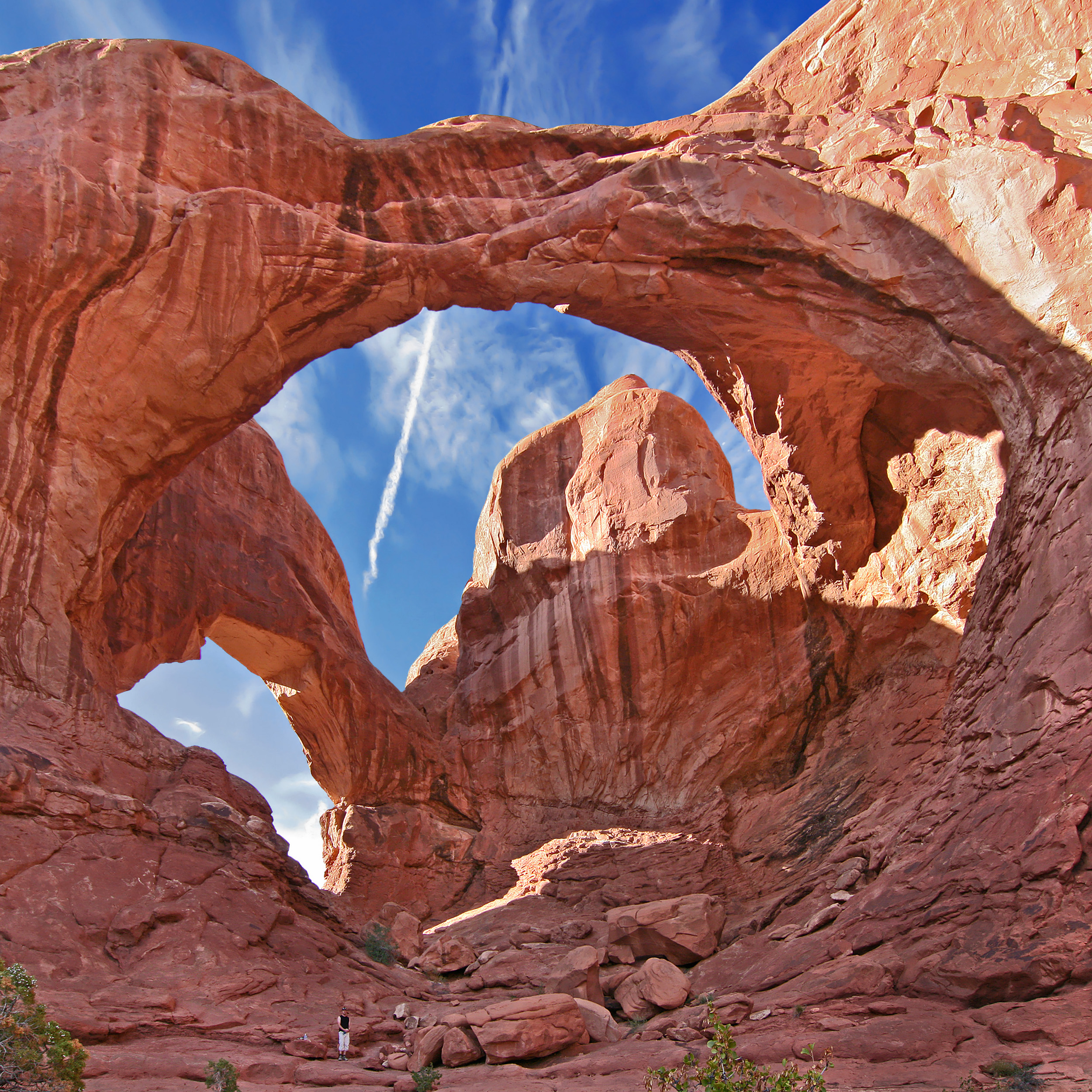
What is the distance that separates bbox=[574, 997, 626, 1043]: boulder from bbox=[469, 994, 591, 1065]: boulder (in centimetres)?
13

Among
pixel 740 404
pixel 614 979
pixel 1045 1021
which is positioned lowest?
pixel 1045 1021

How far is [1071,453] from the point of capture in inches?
483

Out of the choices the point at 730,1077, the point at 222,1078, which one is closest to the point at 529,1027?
the point at 222,1078

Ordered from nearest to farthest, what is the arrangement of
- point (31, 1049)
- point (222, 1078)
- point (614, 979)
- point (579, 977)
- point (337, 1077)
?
point (31, 1049) → point (222, 1078) → point (337, 1077) → point (579, 977) → point (614, 979)

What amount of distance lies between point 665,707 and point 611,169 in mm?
12905

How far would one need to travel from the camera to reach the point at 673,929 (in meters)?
16.3

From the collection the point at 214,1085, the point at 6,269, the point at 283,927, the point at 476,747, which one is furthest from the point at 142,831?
the point at 476,747

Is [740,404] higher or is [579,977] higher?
[740,404]

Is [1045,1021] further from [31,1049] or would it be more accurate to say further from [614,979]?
[31,1049]

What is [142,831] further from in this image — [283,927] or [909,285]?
[909,285]

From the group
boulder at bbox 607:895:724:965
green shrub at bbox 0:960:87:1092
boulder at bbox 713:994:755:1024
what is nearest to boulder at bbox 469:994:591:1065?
boulder at bbox 713:994:755:1024

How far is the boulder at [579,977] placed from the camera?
563 inches

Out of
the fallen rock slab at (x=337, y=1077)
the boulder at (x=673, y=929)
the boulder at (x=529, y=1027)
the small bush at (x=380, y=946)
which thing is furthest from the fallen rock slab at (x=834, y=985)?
the small bush at (x=380, y=946)

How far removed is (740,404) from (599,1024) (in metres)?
13.1
